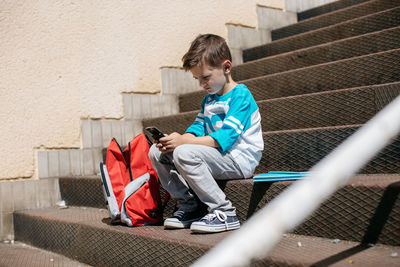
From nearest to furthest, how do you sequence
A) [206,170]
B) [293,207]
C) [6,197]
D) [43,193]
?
[293,207] → [206,170] → [6,197] → [43,193]

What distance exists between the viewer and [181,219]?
204 cm

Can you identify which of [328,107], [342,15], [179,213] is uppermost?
[342,15]

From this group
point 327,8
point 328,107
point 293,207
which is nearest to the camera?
point 293,207

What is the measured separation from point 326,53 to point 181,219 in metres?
1.80

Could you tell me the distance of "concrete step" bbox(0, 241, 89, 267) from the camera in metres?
2.33

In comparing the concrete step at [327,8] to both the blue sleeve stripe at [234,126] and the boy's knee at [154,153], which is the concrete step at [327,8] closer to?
the blue sleeve stripe at [234,126]

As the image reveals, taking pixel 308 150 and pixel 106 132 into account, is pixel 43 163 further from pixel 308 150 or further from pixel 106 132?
pixel 308 150

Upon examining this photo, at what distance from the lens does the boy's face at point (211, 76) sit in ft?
6.85

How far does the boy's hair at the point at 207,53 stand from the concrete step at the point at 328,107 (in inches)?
26.5

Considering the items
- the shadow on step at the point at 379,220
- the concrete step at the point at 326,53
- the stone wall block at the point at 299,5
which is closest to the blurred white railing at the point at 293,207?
the shadow on step at the point at 379,220

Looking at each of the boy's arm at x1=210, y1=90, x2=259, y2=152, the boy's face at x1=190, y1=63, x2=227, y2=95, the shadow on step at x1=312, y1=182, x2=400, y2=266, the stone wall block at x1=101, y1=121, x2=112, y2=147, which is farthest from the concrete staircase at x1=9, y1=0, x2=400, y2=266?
the boy's face at x1=190, y1=63, x2=227, y2=95

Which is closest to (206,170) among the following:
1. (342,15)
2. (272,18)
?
(342,15)

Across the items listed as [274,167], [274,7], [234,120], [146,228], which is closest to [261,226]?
[234,120]

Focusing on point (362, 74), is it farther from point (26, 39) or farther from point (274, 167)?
point (26, 39)
